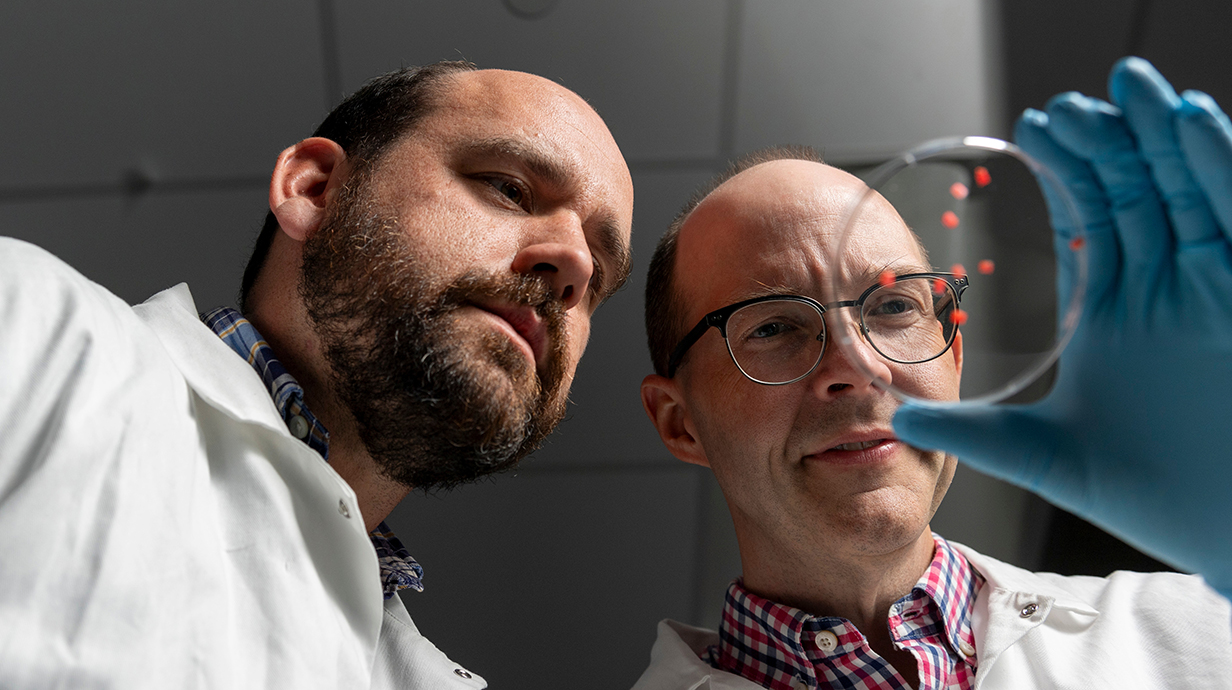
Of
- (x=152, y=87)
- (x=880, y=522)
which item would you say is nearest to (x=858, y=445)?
(x=880, y=522)

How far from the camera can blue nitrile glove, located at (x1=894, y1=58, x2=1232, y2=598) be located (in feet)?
2.80

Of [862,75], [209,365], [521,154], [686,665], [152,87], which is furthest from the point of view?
[862,75]

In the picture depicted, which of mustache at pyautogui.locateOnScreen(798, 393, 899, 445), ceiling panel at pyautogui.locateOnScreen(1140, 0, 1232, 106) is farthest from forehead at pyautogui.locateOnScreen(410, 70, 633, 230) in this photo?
ceiling panel at pyautogui.locateOnScreen(1140, 0, 1232, 106)

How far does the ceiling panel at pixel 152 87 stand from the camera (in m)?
1.69

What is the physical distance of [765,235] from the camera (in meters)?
1.35

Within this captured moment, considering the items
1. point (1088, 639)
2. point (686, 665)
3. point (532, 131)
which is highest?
point (532, 131)

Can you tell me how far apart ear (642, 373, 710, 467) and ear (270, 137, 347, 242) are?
690mm

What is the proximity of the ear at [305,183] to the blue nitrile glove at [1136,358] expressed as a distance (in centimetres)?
101

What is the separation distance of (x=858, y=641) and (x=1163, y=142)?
875 millimetres

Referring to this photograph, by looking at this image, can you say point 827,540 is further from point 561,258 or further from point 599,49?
point 599,49

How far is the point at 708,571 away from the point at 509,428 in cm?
96

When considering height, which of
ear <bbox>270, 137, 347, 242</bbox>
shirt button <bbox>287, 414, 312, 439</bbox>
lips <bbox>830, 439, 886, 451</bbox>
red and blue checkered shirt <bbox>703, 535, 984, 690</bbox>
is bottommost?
red and blue checkered shirt <bbox>703, 535, 984, 690</bbox>

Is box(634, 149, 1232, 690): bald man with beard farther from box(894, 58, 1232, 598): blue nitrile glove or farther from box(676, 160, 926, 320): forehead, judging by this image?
box(894, 58, 1232, 598): blue nitrile glove

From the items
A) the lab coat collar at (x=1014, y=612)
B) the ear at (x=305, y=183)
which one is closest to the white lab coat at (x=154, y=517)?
the ear at (x=305, y=183)
